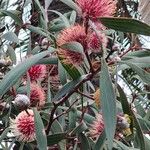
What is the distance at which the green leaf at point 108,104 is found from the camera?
102cm

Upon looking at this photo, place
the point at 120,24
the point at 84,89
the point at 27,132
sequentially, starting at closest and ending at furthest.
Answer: the point at 120,24
the point at 27,132
the point at 84,89

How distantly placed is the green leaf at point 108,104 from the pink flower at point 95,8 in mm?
138

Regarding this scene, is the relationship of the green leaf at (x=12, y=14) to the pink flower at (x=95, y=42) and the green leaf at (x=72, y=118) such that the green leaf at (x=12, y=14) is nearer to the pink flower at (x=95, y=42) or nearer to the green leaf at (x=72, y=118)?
the green leaf at (x=72, y=118)

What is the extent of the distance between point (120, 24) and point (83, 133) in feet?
1.49

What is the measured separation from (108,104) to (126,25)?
0.18 metres

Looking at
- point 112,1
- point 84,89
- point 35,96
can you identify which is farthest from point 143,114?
point 112,1

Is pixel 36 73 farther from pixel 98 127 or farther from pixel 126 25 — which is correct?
pixel 126 25

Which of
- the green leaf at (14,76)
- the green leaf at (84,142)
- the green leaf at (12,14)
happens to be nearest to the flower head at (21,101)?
the green leaf at (14,76)

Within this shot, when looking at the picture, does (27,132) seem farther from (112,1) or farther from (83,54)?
(112,1)

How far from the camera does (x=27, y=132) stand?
Result: 1.33 metres

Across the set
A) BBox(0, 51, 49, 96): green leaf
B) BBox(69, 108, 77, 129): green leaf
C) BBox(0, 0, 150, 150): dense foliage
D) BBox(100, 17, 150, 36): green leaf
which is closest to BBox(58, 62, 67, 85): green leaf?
BBox(0, 0, 150, 150): dense foliage

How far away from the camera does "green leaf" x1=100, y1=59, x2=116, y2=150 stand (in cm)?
102

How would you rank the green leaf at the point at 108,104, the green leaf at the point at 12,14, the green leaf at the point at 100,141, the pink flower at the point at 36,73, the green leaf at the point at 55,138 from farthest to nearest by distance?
1. the green leaf at the point at 12,14
2. the pink flower at the point at 36,73
3. the green leaf at the point at 55,138
4. the green leaf at the point at 100,141
5. the green leaf at the point at 108,104

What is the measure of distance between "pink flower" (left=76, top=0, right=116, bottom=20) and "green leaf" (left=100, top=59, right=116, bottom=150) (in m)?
0.14
